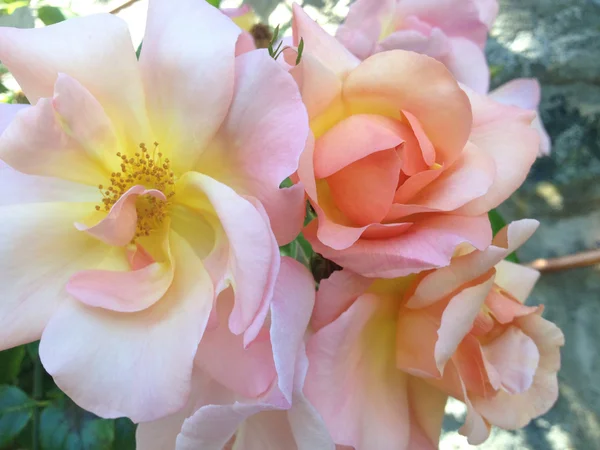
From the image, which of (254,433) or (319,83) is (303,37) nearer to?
(319,83)

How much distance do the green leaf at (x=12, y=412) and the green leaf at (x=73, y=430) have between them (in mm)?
15

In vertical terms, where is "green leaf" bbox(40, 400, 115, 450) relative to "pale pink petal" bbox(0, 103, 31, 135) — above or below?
below

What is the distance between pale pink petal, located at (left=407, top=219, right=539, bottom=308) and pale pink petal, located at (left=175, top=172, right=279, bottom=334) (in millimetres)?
86

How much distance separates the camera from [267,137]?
214 millimetres

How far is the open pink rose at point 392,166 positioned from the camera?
22cm

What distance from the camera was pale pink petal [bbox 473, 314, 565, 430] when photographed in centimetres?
29

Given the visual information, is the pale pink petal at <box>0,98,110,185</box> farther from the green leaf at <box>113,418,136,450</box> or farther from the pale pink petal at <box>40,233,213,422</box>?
the green leaf at <box>113,418,136,450</box>

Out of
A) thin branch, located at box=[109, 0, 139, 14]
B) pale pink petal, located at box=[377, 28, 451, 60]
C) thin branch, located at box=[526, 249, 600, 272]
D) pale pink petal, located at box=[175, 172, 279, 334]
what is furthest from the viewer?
thin branch, located at box=[526, 249, 600, 272]

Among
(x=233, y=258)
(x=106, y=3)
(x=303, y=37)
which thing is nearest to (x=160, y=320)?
(x=233, y=258)

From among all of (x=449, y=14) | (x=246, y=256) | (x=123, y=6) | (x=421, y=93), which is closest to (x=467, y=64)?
(x=449, y=14)

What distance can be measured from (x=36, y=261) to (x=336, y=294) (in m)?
0.13

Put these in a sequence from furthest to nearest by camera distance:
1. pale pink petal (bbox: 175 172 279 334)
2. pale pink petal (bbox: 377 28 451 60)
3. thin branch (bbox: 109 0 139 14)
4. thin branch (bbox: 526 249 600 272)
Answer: thin branch (bbox: 526 249 600 272)
thin branch (bbox: 109 0 139 14)
pale pink petal (bbox: 377 28 451 60)
pale pink petal (bbox: 175 172 279 334)

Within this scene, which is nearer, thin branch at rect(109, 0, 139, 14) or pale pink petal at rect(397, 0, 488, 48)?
pale pink petal at rect(397, 0, 488, 48)

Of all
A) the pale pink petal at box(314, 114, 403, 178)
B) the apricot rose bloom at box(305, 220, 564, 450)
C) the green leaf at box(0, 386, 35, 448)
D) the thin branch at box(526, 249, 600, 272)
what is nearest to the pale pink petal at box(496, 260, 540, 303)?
the apricot rose bloom at box(305, 220, 564, 450)
